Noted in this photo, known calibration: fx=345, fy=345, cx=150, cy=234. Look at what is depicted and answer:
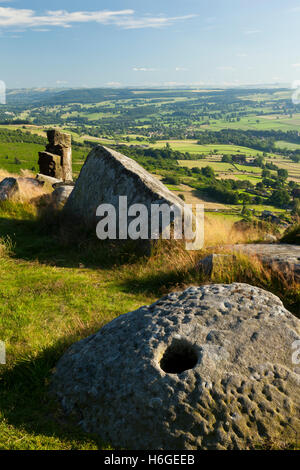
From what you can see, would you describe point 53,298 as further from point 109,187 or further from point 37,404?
point 109,187

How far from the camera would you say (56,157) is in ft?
61.7

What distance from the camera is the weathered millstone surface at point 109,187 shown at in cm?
983

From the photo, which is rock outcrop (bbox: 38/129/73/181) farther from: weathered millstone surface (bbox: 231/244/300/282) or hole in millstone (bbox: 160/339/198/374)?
hole in millstone (bbox: 160/339/198/374)

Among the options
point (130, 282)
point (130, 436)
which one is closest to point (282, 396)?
point (130, 436)

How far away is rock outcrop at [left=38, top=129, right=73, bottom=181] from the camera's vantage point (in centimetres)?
1866

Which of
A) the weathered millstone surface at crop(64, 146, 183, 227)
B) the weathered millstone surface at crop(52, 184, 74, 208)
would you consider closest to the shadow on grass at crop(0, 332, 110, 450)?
the weathered millstone surface at crop(64, 146, 183, 227)

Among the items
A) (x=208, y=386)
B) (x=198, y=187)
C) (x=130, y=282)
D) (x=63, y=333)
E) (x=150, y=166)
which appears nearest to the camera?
(x=208, y=386)

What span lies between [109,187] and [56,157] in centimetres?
951

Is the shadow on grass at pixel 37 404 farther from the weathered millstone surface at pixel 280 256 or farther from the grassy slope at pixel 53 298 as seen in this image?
the weathered millstone surface at pixel 280 256

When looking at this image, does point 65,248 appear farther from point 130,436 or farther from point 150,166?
point 150,166

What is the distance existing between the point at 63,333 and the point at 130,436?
2.21m

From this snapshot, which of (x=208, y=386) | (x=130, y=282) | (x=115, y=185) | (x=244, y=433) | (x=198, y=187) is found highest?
(x=115, y=185)
